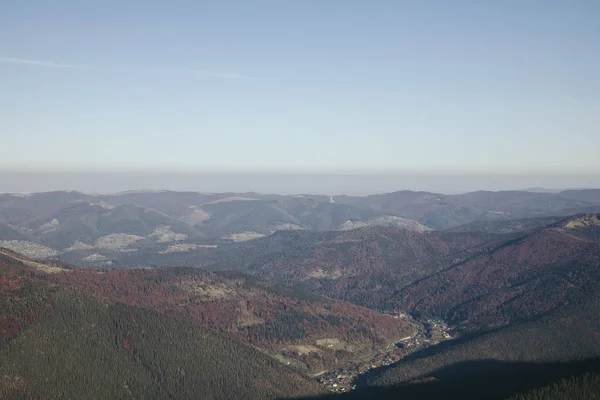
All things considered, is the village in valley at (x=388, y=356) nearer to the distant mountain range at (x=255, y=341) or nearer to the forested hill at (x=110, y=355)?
the distant mountain range at (x=255, y=341)

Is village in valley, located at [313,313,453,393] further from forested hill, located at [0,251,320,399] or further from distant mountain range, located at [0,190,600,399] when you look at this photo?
forested hill, located at [0,251,320,399]

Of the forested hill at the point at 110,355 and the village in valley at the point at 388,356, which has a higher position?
the forested hill at the point at 110,355

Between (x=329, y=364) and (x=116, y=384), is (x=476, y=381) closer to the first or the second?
(x=329, y=364)


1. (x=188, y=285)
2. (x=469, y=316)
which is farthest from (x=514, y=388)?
(x=188, y=285)

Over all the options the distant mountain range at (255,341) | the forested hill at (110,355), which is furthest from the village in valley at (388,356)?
the forested hill at (110,355)

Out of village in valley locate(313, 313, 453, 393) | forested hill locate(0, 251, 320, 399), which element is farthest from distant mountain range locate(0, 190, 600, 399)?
village in valley locate(313, 313, 453, 393)

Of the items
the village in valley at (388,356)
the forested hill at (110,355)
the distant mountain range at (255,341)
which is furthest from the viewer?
the village in valley at (388,356)

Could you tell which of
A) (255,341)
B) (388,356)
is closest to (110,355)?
(255,341)

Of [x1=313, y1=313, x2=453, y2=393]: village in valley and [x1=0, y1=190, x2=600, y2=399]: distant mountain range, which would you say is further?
[x1=313, y1=313, x2=453, y2=393]: village in valley

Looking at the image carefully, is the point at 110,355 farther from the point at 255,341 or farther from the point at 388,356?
the point at 388,356
